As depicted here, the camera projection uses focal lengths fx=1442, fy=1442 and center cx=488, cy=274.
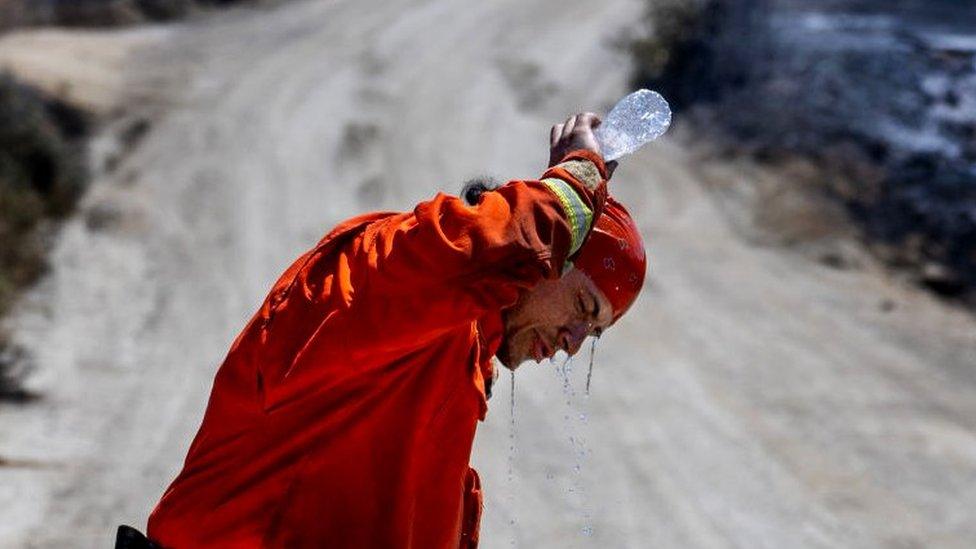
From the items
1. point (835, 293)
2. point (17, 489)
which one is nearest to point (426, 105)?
point (835, 293)

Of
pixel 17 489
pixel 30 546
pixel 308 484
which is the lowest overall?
pixel 308 484

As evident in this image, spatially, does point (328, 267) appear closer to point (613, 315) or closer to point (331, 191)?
point (613, 315)

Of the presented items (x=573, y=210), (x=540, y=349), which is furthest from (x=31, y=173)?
(x=573, y=210)

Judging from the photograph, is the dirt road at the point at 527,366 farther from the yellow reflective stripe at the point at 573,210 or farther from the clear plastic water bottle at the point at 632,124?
the yellow reflective stripe at the point at 573,210

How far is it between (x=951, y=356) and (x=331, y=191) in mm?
5713

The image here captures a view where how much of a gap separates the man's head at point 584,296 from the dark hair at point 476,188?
0.77 ft

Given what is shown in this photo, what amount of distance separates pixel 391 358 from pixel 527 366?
6.46 metres

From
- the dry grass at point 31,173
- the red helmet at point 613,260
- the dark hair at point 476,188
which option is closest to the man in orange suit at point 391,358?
the red helmet at point 613,260

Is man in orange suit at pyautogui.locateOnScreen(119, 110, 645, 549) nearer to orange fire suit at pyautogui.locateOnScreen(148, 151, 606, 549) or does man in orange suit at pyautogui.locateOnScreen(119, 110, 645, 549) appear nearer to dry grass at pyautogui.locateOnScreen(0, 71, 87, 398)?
orange fire suit at pyautogui.locateOnScreen(148, 151, 606, 549)

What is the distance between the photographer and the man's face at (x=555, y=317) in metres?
3.17

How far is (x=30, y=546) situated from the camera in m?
6.85

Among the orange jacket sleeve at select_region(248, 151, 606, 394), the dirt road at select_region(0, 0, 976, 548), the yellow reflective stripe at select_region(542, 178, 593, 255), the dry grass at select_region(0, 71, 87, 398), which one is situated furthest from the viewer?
the dry grass at select_region(0, 71, 87, 398)

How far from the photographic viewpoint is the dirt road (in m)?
7.56

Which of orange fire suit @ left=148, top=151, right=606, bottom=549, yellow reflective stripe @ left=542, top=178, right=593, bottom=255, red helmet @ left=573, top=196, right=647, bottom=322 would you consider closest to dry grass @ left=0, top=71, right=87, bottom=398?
orange fire suit @ left=148, top=151, right=606, bottom=549
